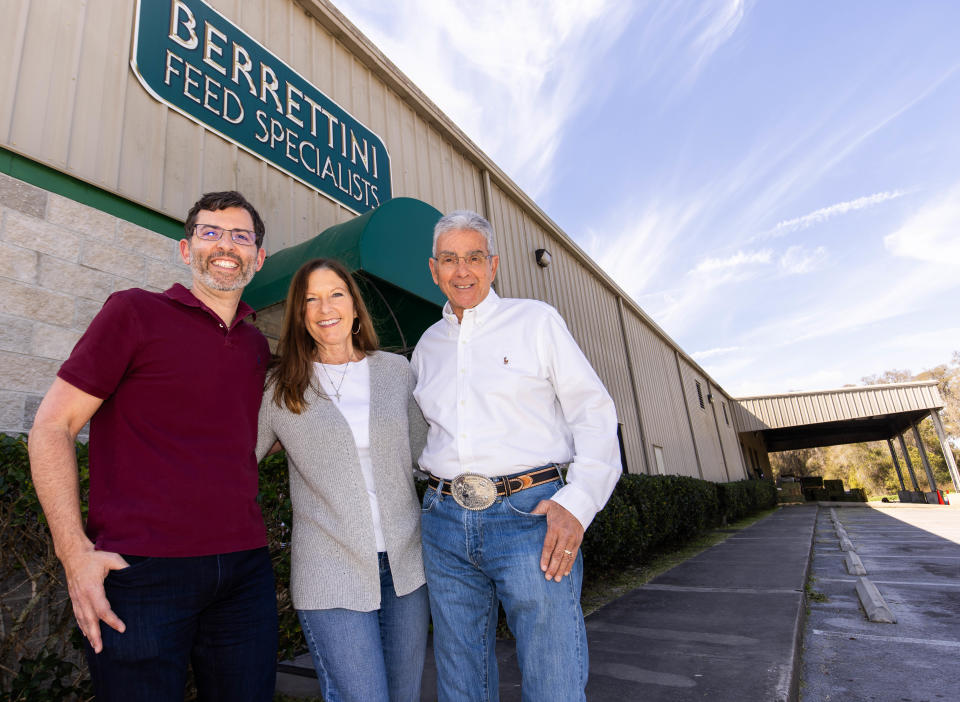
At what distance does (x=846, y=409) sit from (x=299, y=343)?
29.0 m

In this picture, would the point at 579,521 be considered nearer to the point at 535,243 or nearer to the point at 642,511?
the point at 642,511

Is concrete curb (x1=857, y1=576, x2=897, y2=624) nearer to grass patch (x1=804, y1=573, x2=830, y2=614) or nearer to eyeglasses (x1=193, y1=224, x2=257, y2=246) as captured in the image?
grass patch (x1=804, y1=573, x2=830, y2=614)

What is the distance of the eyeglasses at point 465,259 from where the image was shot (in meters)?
1.85

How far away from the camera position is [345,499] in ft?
5.13

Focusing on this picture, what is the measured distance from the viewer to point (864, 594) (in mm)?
4230

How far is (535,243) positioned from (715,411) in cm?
1678

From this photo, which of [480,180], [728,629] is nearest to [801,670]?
[728,629]

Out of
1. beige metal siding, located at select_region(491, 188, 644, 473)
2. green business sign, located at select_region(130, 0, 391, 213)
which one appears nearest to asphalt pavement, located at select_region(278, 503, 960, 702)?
green business sign, located at select_region(130, 0, 391, 213)

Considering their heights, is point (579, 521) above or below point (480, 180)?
below

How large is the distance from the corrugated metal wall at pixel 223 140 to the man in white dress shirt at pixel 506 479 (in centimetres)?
299

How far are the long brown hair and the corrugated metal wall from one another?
2.52 metres

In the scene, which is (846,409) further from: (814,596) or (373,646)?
(373,646)

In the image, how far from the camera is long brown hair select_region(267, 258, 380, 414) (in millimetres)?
1664

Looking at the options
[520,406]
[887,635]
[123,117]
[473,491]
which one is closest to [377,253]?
[123,117]
